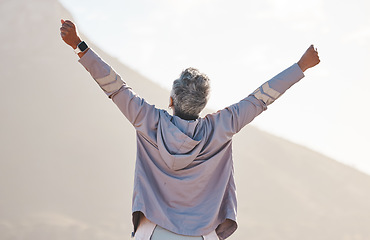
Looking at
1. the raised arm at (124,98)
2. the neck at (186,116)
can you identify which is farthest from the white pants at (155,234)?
the neck at (186,116)

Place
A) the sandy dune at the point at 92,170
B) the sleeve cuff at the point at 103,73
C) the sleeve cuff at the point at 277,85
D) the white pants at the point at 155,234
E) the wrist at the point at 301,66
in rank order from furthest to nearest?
the sandy dune at the point at 92,170
the wrist at the point at 301,66
the sleeve cuff at the point at 277,85
the sleeve cuff at the point at 103,73
the white pants at the point at 155,234

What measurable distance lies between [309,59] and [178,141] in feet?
3.19

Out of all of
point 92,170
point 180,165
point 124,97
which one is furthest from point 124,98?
point 92,170

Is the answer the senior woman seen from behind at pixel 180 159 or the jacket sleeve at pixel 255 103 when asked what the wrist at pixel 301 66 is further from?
the senior woman seen from behind at pixel 180 159

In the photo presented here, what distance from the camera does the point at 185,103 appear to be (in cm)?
303

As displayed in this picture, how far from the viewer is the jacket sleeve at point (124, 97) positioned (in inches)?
119

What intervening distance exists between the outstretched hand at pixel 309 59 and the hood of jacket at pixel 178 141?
0.78 meters

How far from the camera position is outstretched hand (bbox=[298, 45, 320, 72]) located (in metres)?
3.30

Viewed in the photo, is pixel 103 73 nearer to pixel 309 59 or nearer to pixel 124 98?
pixel 124 98
